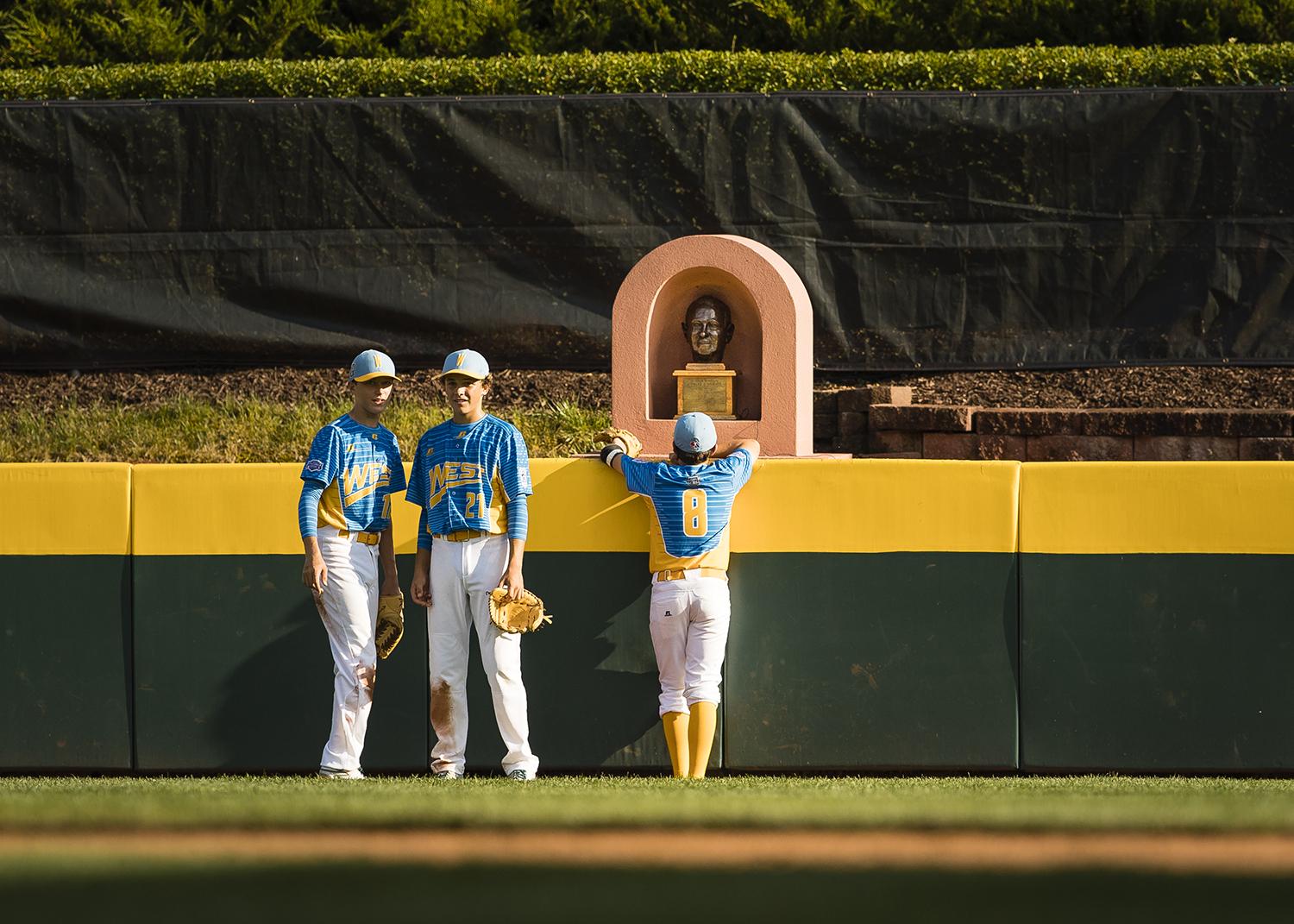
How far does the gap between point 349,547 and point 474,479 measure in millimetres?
657

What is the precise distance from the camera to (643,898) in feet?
11.9

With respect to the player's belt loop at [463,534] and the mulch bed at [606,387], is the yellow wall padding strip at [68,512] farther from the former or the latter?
the mulch bed at [606,387]

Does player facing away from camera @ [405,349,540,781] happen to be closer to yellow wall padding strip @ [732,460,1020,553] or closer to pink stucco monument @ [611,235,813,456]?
yellow wall padding strip @ [732,460,1020,553]

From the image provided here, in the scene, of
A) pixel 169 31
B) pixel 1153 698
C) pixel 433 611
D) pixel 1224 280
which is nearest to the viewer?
pixel 433 611

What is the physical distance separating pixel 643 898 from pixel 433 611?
11.3 feet

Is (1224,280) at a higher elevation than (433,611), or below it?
higher

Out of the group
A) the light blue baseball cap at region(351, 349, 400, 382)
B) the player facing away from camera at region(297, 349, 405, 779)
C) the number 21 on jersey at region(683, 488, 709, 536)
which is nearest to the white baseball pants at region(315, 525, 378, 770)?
the player facing away from camera at region(297, 349, 405, 779)

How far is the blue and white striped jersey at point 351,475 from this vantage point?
273 inches

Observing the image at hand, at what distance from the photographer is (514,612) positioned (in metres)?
6.86

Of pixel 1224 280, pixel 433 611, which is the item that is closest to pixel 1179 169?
pixel 1224 280

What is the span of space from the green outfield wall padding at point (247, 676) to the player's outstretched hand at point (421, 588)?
474mm

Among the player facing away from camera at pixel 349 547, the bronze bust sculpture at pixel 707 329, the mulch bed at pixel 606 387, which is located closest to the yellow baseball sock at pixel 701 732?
the player facing away from camera at pixel 349 547

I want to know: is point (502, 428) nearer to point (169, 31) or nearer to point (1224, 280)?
point (1224, 280)

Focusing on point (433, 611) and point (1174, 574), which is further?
point (1174, 574)
